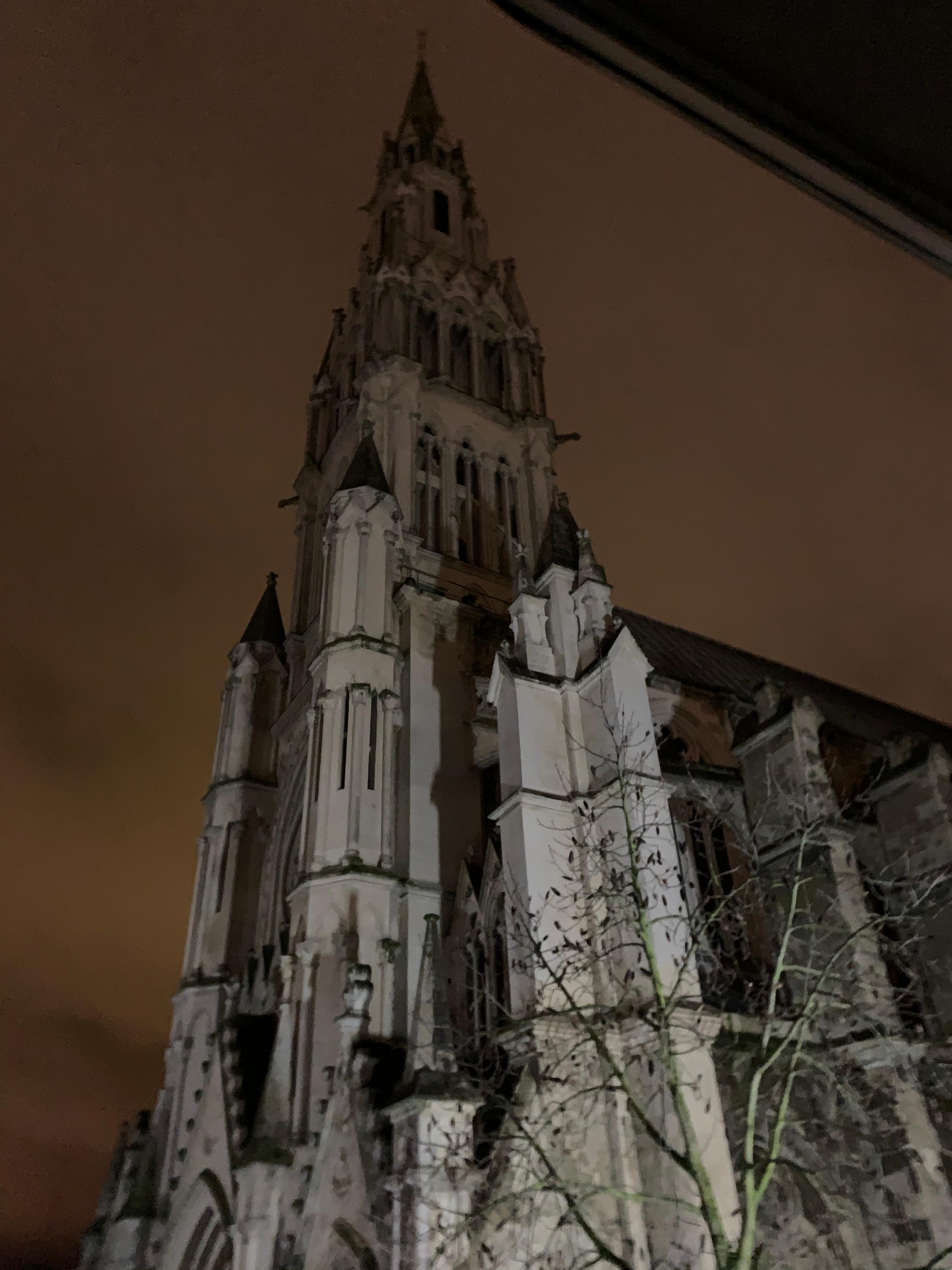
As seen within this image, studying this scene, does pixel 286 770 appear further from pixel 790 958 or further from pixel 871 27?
pixel 871 27

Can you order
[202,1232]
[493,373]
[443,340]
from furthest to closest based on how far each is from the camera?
[493,373], [443,340], [202,1232]

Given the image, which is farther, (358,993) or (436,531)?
(436,531)

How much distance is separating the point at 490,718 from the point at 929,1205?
37.0 ft

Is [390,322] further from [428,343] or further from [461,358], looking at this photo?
[461,358]

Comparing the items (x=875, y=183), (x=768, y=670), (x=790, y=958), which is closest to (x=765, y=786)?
(x=790, y=958)

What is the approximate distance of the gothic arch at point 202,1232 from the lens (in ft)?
52.1

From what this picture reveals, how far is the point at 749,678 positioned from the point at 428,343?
14855 millimetres

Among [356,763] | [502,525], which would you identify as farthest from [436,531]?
[356,763]

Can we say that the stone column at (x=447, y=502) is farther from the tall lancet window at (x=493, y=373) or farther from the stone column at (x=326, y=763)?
the stone column at (x=326, y=763)

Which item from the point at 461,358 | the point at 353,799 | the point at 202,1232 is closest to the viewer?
the point at 202,1232

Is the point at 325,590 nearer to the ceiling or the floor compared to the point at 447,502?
nearer to the floor

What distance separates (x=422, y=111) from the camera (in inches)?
1654

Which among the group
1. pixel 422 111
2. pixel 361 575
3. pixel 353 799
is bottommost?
pixel 353 799

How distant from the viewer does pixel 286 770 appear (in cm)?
2323
